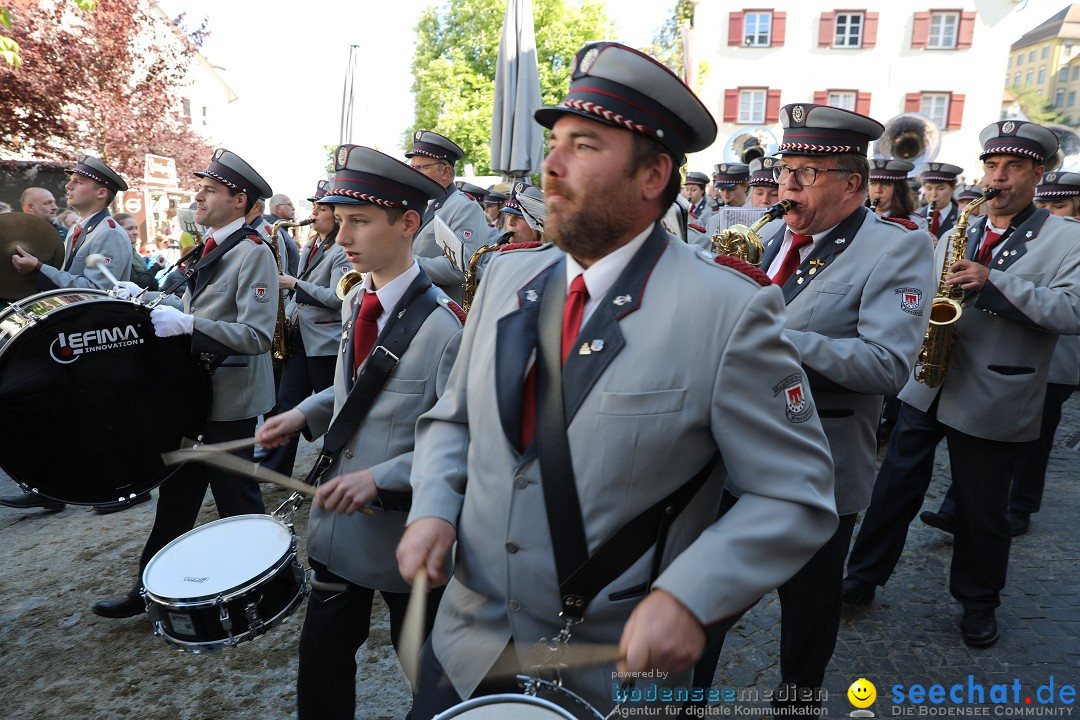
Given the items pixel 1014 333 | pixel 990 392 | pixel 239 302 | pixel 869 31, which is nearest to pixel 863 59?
pixel 869 31

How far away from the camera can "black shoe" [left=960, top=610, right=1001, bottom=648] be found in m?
3.62

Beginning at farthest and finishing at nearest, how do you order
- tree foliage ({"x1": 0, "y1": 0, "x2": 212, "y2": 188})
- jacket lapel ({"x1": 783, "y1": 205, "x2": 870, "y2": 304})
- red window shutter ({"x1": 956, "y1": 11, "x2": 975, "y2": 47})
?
1. red window shutter ({"x1": 956, "y1": 11, "x2": 975, "y2": 47})
2. tree foliage ({"x1": 0, "y1": 0, "x2": 212, "y2": 188})
3. jacket lapel ({"x1": 783, "y1": 205, "x2": 870, "y2": 304})

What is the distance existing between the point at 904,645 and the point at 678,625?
2891 mm

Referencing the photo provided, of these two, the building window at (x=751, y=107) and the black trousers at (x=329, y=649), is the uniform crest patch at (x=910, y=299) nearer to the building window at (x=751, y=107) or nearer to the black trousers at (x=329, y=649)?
the black trousers at (x=329, y=649)

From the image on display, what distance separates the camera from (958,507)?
379cm

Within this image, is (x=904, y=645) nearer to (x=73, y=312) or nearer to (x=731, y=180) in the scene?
(x=73, y=312)

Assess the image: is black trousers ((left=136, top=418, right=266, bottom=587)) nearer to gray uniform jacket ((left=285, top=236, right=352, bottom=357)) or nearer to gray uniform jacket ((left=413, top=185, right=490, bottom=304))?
gray uniform jacket ((left=285, top=236, right=352, bottom=357))

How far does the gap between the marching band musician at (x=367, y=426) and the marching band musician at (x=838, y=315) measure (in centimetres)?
131

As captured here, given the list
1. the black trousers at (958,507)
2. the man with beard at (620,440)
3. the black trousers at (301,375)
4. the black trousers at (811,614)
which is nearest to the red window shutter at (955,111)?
the black trousers at (958,507)

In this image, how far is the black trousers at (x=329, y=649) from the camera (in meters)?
2.57

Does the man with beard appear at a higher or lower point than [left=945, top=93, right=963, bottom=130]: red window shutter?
lower

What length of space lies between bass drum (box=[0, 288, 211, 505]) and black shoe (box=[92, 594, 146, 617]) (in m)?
0.84

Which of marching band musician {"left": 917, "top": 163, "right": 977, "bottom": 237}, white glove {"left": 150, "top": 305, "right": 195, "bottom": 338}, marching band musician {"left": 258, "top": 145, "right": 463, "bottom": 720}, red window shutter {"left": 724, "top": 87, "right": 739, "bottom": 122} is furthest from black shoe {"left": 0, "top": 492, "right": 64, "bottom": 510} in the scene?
red window shutter {"left": 724, "top": 87, "right": 739, "bottom": 122}

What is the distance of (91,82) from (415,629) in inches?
644
